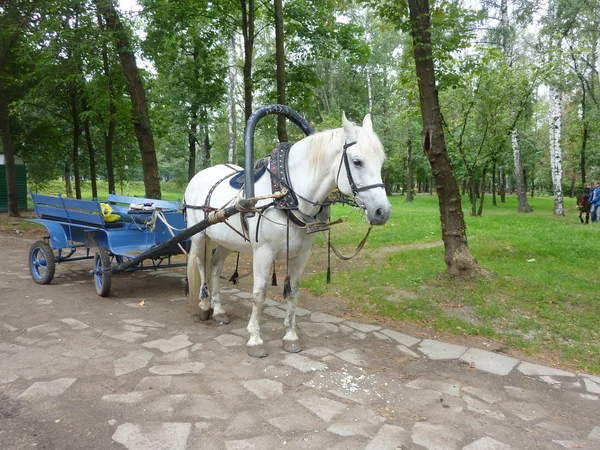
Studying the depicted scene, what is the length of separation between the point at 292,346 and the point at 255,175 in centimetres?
182

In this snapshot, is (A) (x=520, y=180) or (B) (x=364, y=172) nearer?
(B) (x=364, y=172)

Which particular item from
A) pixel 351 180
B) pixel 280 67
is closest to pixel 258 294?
pixel 351 180

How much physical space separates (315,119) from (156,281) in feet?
89.6

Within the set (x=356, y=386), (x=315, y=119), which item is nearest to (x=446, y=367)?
(x=356, y=386)

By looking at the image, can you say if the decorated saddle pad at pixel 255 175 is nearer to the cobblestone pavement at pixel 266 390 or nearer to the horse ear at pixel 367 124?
the horse ear at pixel 367 124

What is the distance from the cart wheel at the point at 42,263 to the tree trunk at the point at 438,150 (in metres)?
6.27

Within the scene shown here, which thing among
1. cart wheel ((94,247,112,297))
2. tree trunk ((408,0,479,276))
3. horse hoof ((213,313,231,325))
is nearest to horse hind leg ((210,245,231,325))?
horse hoof ((213,313,231,325))

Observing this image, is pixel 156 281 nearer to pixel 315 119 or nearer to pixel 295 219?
pixel 295 219

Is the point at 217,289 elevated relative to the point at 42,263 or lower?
lower

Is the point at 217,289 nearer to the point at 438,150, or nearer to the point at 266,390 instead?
the point at 266,390

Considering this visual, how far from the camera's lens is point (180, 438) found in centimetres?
250

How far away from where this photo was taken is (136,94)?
9.34m

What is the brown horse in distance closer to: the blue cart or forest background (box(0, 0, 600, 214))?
forest background (box(0, 0, 600, 214))

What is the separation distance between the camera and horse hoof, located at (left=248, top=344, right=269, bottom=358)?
12.5 feet
